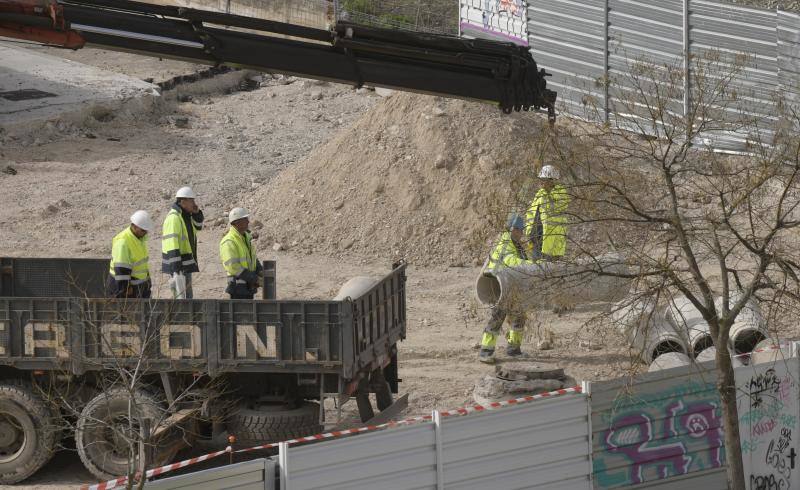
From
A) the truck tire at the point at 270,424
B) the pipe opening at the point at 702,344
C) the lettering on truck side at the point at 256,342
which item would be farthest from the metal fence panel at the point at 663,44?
the lettering on truck side at the point at 256,342

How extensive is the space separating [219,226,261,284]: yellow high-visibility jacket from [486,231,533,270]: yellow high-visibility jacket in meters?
2.80

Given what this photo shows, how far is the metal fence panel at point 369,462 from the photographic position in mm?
9969

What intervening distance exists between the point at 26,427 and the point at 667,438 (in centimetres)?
608

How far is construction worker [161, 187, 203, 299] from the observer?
14.2 m

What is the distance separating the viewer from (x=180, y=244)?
14.5 metres

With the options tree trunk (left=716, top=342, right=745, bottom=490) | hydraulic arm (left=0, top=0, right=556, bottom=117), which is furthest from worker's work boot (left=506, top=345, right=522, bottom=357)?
tree trunk (left=716, top=342, right=745, bottom=490)

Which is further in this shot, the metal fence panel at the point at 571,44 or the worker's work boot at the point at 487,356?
the metal fence panel at the point at 571,44

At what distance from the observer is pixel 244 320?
1205cm

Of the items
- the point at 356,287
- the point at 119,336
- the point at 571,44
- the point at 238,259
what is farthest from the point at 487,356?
the point at 571,44

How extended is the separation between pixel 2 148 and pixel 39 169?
1.50m

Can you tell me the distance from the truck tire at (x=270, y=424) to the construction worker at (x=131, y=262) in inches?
75.2

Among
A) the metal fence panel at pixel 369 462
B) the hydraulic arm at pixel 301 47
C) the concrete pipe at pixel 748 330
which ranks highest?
the hydraulic arm at pixel 301 47

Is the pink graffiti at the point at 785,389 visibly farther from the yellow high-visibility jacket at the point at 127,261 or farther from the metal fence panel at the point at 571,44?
the metal fence panel at the point at 571,44

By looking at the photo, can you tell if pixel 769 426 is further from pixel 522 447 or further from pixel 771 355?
pixel 522 447
